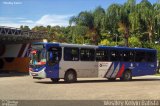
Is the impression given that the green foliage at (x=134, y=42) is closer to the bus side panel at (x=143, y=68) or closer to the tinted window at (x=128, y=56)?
the bus side panel at (x=143, y=68)

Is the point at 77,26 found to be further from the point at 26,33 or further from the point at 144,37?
the point at 26,33

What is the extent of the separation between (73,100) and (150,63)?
60.0 feet

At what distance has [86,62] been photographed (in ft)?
90.6

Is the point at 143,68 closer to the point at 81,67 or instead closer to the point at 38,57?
the point at 81,67

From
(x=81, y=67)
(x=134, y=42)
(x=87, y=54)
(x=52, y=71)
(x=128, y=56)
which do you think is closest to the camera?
(x=52, y=71)

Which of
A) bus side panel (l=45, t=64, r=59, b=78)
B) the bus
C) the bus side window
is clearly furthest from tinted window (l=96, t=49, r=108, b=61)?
bus side panel (l=45, t=64, r=59, b=78)

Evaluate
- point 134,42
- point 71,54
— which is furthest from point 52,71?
point 134,42

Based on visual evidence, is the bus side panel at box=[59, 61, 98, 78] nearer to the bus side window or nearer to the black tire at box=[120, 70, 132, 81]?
the black tire at box=[120, 70, 132, 81]

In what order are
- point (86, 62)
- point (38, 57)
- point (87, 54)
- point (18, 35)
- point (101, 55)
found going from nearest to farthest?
1. point (38, 57)
2. point (86, 62)
3. point (87, 54)
4. point (101, 55)
5. point (18, 35)

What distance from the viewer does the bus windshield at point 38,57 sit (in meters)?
25.3

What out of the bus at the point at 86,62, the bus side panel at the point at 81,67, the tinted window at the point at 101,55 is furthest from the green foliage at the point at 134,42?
the bus side panel at the point at 81,67

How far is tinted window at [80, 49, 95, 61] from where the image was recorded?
27352 millimetres

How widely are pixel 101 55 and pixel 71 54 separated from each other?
320cm

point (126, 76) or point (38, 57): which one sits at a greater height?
point (38, 57)
